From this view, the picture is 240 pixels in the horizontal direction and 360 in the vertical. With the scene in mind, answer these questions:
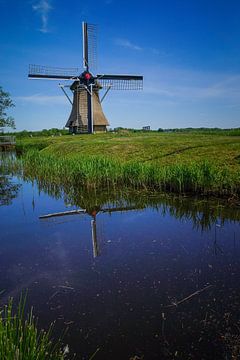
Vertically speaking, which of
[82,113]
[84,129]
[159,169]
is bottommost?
[159,169]

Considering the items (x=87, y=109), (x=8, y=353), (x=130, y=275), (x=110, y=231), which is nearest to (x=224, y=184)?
(x=110, y=231)

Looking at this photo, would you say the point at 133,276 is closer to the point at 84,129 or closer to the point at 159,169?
the point at 159,169

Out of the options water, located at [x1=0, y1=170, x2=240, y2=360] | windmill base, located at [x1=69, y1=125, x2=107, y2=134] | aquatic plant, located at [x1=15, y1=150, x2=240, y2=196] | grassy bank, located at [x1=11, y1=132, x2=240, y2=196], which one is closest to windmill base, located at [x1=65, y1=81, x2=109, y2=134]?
windmill base, located at [x1=69, y1=125, x2=107, y2=134]

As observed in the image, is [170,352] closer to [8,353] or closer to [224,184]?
[8,353]

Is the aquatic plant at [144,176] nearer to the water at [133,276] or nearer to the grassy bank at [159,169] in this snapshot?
the grassy bank at [159,169]

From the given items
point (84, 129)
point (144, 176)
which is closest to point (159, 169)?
point (144, 176)

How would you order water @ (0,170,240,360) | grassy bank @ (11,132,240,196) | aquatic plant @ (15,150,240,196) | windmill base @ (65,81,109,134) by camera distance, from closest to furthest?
water @ (0,170,240,360) → aquatic plant @ (15,150,240,196) → grassy bank @ (11,132,240,196) → windmill base @ (65,81,109,134)

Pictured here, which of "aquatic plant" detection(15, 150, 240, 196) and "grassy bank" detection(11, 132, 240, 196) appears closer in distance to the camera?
"aquatic plant" detection(15, 150, 240, 196)

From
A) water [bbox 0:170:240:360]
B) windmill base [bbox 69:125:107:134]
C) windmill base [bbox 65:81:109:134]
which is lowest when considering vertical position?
water [bbox 0:170:240:360]

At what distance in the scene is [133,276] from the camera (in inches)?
142

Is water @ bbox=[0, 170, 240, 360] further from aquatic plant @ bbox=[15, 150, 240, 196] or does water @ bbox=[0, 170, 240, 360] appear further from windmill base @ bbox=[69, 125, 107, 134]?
windmill base @ bbox=[69, 125, 107, 134]

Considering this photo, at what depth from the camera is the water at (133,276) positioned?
253 cm

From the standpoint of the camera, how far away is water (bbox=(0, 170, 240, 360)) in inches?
99.7

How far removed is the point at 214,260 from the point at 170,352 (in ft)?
5.88
